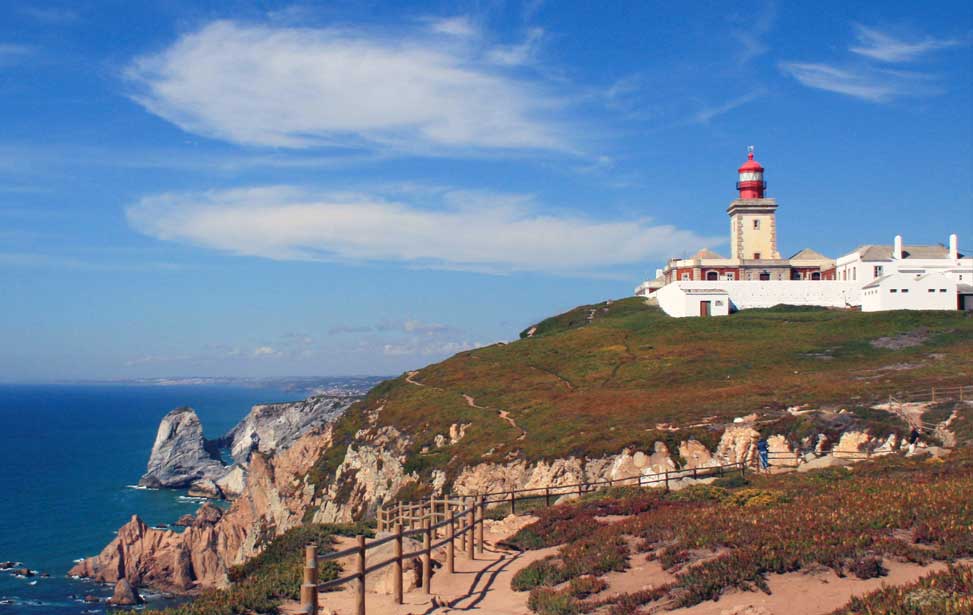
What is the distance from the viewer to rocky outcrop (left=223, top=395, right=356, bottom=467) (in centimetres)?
14600

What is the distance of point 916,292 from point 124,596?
77.9m

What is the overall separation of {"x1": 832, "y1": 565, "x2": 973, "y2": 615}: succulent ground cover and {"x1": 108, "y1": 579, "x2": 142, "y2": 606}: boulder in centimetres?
5915

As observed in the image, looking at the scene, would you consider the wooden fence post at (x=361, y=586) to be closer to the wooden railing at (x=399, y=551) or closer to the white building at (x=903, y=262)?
the wooden railing at (x=399, y=551)

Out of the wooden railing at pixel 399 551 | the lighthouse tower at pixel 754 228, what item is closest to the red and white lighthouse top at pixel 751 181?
the lighthouse tower at pixel 754 228

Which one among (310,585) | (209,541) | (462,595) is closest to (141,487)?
(209,541)

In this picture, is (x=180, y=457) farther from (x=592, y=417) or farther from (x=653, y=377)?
(x=592, y=417)

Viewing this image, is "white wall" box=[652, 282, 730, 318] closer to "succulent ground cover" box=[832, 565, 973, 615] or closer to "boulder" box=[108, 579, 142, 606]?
"boulder" box=[108, 579, 142, 606]

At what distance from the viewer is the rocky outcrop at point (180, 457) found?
120562 mm

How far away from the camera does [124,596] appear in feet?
190

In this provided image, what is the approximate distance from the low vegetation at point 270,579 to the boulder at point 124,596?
138 ft

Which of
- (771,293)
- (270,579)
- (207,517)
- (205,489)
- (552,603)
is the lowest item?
(205,489)

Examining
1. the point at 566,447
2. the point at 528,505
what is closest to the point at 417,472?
the point at 566,447

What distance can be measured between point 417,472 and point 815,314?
166ft

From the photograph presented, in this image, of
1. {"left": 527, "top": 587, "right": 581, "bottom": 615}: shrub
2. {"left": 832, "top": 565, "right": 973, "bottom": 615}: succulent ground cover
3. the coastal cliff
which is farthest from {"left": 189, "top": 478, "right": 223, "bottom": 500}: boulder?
{"left": 832, "top": 565, "right": 973, "bottom": 615}: succulent ground cover
